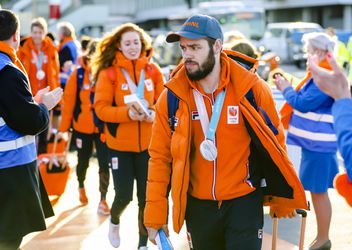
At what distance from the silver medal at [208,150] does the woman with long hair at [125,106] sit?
6.70 ft

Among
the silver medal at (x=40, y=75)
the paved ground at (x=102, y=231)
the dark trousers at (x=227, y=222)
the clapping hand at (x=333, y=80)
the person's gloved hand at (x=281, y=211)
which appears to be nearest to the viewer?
the clapping hand at (x=333, y=80)

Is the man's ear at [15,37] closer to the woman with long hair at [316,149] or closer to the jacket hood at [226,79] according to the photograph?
the jacket hood at [226,79]

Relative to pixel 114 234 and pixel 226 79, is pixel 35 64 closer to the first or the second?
pixel 114 234

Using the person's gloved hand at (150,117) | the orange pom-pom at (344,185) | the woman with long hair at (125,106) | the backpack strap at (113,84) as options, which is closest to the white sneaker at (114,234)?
the woman with long hair at (125,106)

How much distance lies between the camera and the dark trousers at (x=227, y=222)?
4129mm

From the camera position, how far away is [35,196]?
184 inches

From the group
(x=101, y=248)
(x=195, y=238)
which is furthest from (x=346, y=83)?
(x=101, y=248)

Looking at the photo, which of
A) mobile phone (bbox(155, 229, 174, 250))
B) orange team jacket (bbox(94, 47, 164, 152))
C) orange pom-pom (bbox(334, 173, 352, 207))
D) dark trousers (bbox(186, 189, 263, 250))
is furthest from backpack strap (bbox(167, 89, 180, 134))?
orange team jacket (bbox(94, 47, 164, 152))

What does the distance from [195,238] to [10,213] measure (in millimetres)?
1261

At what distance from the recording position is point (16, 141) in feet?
15.1

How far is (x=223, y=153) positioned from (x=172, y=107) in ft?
1.36

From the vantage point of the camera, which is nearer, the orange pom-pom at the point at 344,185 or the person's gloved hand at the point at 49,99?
the orange pom-pom at the point at 344,185

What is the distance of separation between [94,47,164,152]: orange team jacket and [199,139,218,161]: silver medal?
83.2 inches

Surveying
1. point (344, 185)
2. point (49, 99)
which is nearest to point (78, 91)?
point (49, 99)
